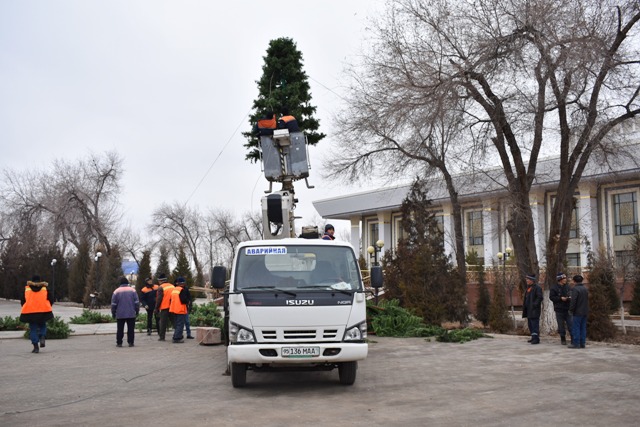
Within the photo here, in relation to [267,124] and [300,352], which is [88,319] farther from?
[300,352]

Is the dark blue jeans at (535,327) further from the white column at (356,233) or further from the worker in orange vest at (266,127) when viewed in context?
the white column at (356,233)

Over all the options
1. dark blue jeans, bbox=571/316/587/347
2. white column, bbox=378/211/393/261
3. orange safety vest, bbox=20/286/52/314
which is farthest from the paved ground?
white column, bbox=378/211/393/261

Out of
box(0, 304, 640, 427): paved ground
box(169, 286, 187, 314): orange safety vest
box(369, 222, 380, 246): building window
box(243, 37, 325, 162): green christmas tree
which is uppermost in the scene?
box(243, 37, 325, 162): green christmas tree

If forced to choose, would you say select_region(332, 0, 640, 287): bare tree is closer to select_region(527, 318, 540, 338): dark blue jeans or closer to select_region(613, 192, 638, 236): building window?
select_region(527, 318, 540, 338): dark blue jeans

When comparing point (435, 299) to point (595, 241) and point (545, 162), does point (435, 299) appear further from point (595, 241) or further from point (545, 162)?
point (595, 241)

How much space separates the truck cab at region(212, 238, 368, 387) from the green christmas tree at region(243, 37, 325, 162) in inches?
765

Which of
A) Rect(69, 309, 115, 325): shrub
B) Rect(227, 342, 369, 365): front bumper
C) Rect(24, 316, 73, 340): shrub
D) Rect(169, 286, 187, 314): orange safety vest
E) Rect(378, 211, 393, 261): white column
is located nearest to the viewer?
Rect(227, 342, 369, 365): front bumper

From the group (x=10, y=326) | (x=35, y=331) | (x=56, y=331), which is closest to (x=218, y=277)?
(x=35, y=331)

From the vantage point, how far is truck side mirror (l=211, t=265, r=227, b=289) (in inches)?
415

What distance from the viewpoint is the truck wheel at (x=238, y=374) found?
406 inches

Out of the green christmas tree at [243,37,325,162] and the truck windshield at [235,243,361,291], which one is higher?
the green christmas tree at [243,37,325,162]

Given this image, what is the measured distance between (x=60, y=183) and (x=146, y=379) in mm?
42416

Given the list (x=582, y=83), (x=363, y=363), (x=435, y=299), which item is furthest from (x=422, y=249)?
(x=363, y=363)

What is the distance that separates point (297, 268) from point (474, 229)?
4187 centimetres
